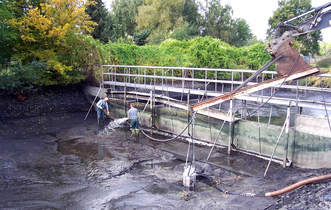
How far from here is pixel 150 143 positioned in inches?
487

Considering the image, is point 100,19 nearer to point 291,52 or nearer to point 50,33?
point 50,33

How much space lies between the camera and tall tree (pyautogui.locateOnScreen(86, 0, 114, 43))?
92.3ft

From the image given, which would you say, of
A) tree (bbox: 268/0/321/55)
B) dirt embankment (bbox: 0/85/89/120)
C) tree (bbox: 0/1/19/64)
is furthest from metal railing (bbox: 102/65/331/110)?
tree (bbox: 268/0/321/55)

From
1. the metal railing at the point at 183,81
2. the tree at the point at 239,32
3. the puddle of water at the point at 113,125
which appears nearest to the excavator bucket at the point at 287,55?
the metal railing at the point at 183,81

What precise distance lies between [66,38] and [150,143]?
9.13m

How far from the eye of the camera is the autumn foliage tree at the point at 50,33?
15.3 metres

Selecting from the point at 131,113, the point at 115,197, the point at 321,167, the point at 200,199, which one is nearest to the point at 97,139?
the point at 131,113

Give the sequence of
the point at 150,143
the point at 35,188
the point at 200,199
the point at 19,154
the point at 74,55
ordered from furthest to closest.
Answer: the point at 74,55
the point at 150,143
the point at 19,154
the point at 35,188
the point at 200,199

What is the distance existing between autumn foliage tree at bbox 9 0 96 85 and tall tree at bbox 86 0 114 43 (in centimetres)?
1098

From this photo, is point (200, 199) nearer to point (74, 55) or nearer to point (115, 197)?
point (115, 197)

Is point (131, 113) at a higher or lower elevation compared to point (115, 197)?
higher

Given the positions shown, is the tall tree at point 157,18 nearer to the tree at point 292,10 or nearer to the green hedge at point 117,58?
the tree at point 292,10

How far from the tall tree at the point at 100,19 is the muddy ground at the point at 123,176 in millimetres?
16937

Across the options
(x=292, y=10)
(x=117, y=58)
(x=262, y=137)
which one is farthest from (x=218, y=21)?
(x=262, y=137)
